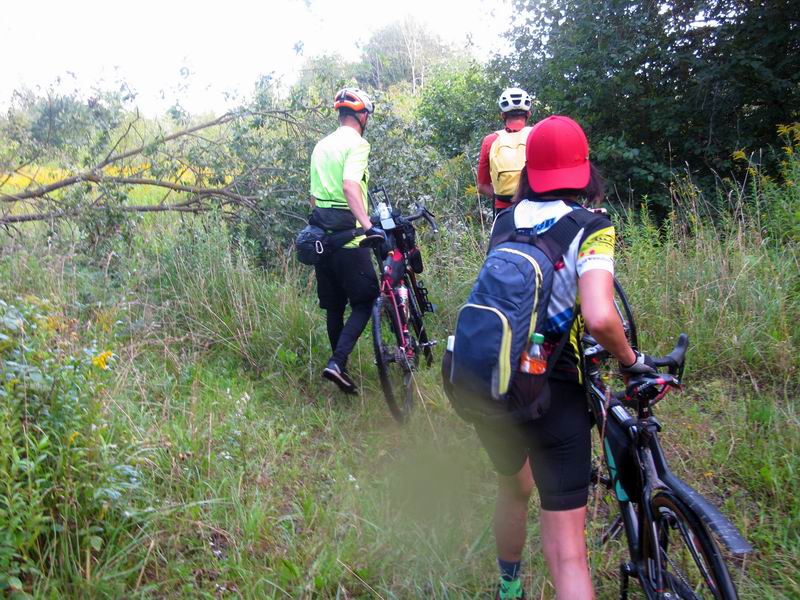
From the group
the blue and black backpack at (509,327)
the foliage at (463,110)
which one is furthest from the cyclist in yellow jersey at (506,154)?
the foliage at (463,110)

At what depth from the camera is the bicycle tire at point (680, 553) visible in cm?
199

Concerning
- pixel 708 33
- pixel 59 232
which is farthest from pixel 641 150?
pixel 59 232

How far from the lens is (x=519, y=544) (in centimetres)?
258

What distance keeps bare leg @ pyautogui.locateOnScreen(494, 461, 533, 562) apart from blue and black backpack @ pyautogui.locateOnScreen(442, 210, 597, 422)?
0.46 metres

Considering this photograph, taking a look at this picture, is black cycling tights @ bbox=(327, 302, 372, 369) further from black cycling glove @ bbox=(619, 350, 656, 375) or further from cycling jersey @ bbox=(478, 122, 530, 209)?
black cycling glove @ bbox=(619, 350, 656, 375)

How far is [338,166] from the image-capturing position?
4461 mm

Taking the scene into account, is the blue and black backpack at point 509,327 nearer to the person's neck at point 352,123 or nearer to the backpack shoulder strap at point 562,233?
the backpack shoulder strap at point 562,233

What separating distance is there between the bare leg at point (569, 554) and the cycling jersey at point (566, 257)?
0.45m

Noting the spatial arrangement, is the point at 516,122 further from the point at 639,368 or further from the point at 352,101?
the point at 639,368

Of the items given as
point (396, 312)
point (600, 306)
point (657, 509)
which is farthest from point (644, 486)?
point (396, 312)

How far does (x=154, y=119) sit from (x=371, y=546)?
564cm

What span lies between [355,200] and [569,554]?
2758 mm

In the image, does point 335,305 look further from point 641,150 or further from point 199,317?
point 641,150

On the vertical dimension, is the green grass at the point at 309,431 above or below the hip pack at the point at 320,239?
below
